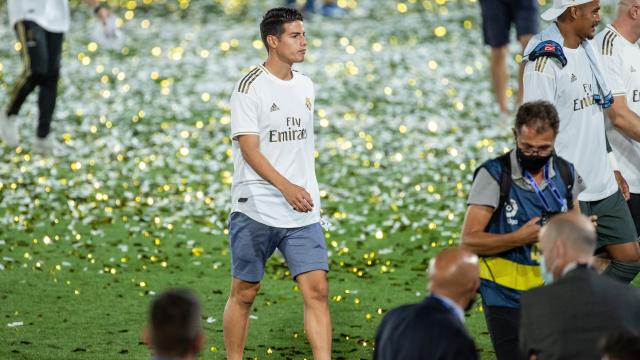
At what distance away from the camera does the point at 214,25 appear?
886 inches

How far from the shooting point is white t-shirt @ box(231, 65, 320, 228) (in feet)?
23.2

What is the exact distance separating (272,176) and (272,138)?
0.25 meters

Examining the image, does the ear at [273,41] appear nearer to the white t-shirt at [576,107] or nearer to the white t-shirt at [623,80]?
the white t-shirt at [576,107]

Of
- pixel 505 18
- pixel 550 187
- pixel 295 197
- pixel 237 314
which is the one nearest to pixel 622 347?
pixel 550 187

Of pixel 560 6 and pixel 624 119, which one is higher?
pixel 560 6

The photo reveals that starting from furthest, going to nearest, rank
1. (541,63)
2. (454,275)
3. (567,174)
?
(541,63) → (567,174) → (454,275)

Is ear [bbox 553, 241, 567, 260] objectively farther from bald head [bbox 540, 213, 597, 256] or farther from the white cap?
the white cap

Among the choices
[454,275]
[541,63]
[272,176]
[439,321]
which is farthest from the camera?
[541,63]

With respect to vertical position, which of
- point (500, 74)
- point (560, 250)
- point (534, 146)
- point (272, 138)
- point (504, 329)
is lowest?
point (504, 329)

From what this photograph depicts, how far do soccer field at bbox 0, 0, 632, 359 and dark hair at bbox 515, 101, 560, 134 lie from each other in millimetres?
2409

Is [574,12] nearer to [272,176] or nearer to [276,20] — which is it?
[276,20]

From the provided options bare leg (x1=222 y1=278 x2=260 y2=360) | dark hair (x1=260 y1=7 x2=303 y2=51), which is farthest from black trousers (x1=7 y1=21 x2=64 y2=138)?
bare leg (x1=222 y1=278 x2=260 y2=360)

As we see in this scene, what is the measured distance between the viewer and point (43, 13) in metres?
13.3

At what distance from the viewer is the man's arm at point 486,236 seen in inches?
234
